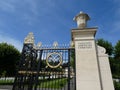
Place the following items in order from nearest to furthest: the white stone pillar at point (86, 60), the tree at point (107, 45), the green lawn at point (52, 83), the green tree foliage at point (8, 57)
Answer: the white stone pillar at point (86, 60)
the green lawn at point (52, 83)
the green tree foliage at point (8, 57)
the tree at point (107, 45)

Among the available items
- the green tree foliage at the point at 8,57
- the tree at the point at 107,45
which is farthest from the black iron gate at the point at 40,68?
the tree at the point at 107,45

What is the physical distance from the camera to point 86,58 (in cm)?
553

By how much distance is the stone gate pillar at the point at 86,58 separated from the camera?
5.19m

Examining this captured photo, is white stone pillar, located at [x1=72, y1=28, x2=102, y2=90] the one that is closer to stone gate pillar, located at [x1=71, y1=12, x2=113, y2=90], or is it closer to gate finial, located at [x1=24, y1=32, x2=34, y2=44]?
stone gate pillar, located at [x1=71, y1=12, x2=113, y2=90]

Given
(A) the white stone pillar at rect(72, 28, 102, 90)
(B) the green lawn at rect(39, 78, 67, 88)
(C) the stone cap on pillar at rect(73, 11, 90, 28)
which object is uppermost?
(C) the stone cap on pillar at rect(73, 11, 90, 28)

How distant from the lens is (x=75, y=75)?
216 inches

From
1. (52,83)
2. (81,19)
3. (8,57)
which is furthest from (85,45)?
(8,57)

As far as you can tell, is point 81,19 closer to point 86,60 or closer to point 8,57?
point 86,60

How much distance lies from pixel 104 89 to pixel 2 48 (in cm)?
2391

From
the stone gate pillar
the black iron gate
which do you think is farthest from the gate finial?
the stone gate pillar

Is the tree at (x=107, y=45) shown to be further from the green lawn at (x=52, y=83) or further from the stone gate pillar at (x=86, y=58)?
the stone gate pillar at (x=86, y=58)

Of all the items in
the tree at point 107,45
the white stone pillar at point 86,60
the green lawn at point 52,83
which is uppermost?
the tree at point 107,45

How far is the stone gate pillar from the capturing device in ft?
17.0

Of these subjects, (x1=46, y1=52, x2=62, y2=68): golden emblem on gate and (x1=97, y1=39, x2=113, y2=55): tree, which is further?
(x1=97, y1=39, x2=113, y2=55): tree
